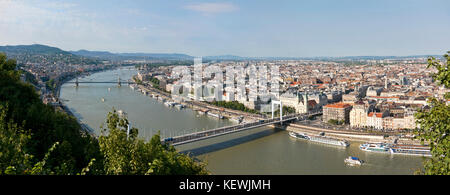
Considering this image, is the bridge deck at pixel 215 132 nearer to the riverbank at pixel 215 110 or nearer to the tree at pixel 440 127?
the riverbank at pixel 215 110

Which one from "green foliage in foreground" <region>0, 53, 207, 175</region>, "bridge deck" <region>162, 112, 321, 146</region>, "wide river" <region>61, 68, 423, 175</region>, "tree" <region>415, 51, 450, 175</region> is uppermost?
"tree" <region>415, 51, 450, 175</region>

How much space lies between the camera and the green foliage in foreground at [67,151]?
146cm

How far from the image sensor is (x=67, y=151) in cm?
233

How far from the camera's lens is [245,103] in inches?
497

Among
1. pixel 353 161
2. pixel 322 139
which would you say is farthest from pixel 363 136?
pixel 353 161

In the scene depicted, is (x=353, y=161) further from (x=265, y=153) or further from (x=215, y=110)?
(x=215, y=110)

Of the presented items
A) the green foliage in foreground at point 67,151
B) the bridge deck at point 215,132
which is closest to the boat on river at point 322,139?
the bridge deck at point 215,132

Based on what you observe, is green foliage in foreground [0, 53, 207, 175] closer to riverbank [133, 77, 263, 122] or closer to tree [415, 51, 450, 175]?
tree [415, 51, 450, 175]

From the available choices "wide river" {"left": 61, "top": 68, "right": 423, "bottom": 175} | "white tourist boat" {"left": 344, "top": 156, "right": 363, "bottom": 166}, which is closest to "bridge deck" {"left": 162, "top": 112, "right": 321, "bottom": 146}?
"wide river" {"left": 61, "top": 68, "right": 423, "bottom": 175}

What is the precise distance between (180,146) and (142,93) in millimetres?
12256

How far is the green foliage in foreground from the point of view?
146cm

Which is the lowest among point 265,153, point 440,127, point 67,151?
point 265,153
